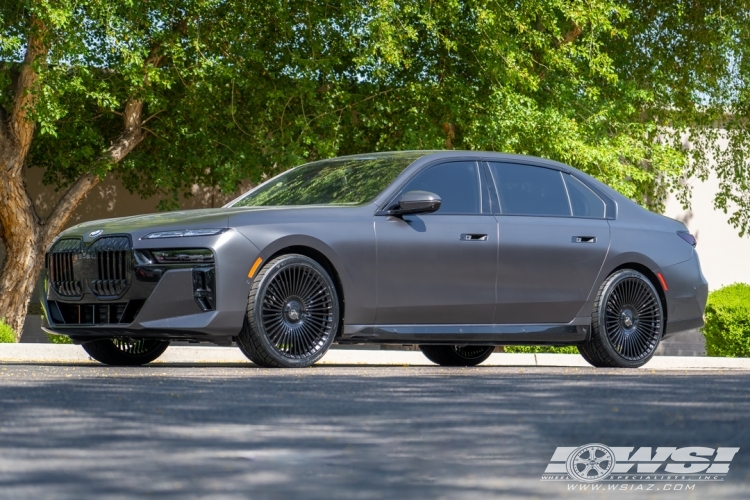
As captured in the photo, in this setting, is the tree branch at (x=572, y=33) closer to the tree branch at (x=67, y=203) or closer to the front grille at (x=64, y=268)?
the tree branch at (x=67, y=203)

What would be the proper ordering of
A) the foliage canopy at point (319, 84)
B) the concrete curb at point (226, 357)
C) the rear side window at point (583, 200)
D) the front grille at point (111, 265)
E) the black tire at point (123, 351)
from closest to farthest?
the front grille at point (111, 265) → the black tire at point (123, 351) → the rear side window at point (583, 200) → the concrete curb at point (226, 357) → the foliage canopy at point (319, 84)

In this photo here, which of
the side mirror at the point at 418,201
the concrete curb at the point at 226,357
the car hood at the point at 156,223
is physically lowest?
the concrete curb at the point at 226,357

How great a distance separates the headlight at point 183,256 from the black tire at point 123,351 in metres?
1.51

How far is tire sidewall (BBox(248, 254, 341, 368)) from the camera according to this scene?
832 centimetres

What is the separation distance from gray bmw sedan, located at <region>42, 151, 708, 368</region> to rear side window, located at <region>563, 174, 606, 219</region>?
0.06ft

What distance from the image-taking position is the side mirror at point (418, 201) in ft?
29.2

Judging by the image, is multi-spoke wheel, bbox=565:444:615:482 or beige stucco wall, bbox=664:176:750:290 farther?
beige stucco wall, bbox=664:176:750:290

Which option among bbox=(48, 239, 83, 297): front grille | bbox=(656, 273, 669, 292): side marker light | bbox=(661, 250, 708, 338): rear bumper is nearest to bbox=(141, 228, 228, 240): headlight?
bbox=(48, 239, 83, 297): front grille

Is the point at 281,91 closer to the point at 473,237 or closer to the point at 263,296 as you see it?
the point at 473,237

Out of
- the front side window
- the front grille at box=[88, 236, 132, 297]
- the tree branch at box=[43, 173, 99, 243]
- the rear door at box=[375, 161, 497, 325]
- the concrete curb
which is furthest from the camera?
the tree branch at box=[43, 173, 99, 243]

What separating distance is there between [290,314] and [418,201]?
4.06 ft

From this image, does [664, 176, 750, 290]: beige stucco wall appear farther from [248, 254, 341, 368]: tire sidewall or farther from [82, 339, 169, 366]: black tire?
[248, 254, 341, 368]: tire sidewall

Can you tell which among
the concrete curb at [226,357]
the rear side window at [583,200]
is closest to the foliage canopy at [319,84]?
the concrete curb at [226,357]

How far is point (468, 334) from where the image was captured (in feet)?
30.6
